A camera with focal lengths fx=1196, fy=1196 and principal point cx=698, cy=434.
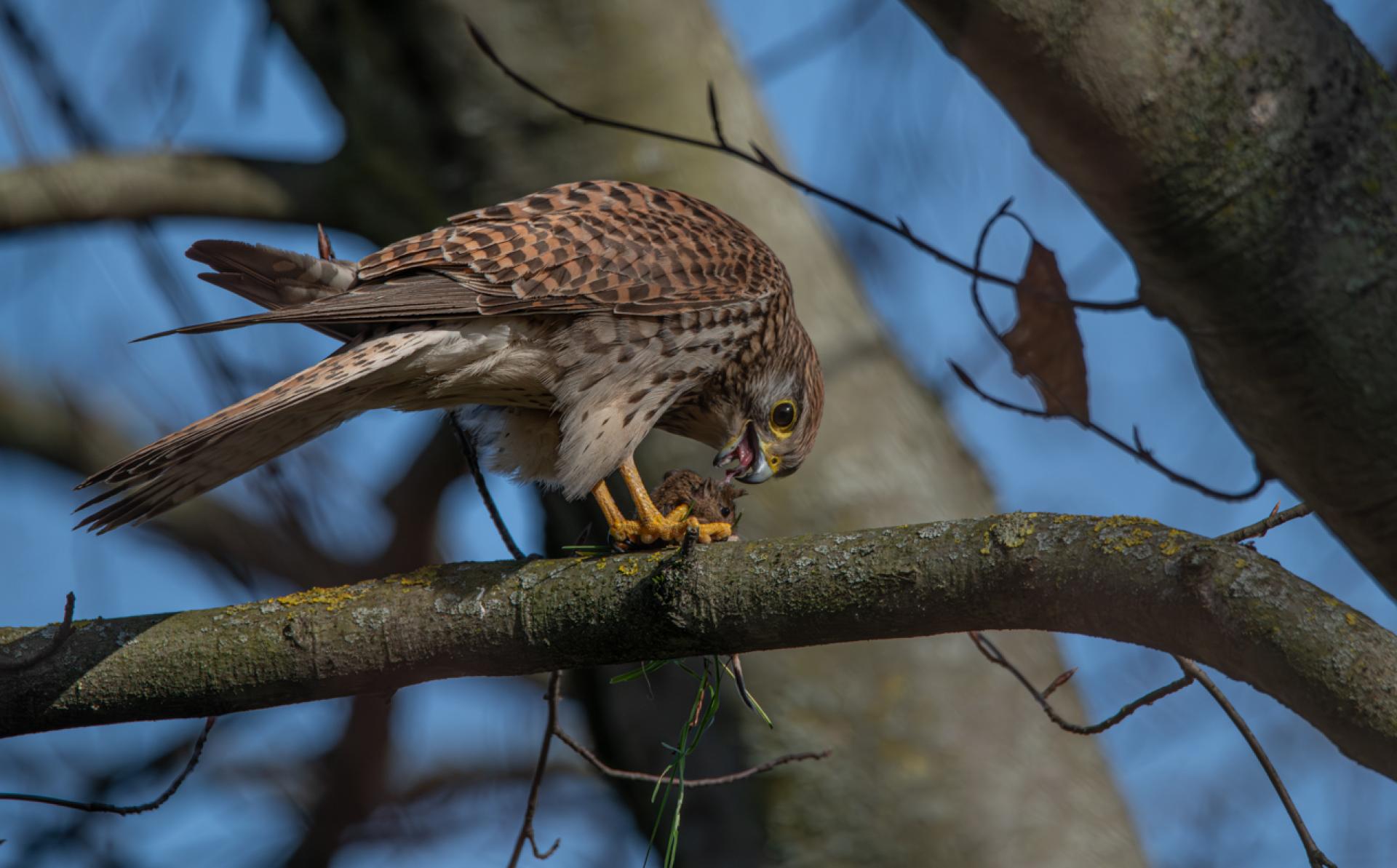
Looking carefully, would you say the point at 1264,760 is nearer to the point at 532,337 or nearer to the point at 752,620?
the point at 752,620

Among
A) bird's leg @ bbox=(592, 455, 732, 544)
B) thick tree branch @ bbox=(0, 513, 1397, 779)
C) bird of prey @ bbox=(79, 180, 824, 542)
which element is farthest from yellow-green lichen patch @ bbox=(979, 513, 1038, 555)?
bird's leg @ bbox=(592, 455, 732, 544)

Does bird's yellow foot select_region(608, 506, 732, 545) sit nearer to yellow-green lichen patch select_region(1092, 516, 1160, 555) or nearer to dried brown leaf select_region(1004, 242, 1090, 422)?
dried brown leaf select_region(1004, 242, 1090, 422)

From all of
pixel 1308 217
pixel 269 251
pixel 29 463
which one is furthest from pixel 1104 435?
pixel 29 463

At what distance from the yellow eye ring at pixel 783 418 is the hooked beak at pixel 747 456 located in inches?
2.4

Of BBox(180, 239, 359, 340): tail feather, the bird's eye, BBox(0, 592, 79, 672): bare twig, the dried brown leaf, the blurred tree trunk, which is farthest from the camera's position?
the blurred tree trunk

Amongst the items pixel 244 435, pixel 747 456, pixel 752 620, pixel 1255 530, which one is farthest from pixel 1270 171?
pixel 244 435

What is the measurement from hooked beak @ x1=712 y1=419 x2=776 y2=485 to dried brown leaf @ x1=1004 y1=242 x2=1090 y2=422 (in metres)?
0.93

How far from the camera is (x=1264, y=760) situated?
7.04 ft

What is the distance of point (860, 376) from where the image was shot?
227 inches

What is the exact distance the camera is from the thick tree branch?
→ 1.78m

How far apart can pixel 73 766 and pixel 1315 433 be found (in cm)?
319

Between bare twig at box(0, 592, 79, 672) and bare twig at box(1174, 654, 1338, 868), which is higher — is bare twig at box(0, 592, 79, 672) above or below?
below

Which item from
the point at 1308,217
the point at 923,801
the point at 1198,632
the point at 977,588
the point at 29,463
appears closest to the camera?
the point at 1198,632

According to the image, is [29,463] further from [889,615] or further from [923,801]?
[889,615]
